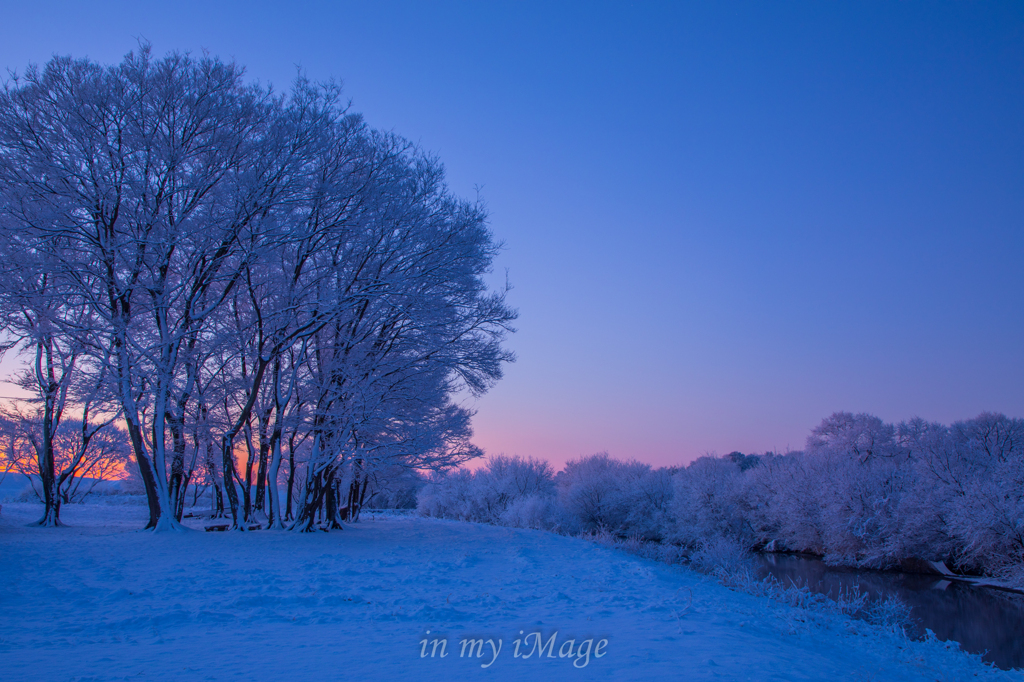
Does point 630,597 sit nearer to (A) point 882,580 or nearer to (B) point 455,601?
(B) point 455,601

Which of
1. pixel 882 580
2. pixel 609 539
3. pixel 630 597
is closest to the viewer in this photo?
pixel 630 597

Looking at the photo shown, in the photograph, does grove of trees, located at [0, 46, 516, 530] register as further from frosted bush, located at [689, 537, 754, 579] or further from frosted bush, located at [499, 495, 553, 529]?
frosted bush, located at [499, 495, 553, 529]

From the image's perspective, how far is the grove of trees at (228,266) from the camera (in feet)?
41.0

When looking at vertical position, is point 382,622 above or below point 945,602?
above

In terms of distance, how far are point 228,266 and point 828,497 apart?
3387 cm

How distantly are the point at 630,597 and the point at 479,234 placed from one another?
36.4 feet

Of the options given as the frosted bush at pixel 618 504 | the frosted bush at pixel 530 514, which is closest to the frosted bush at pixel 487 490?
the frosted bush at pixel 618 504

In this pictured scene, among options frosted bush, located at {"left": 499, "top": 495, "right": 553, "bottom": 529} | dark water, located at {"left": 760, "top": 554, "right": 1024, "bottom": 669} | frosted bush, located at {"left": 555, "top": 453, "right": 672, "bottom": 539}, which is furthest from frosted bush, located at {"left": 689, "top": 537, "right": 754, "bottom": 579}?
frosted bush, located at {"left": 555, "top": 453, "right": 672, "bottom": 539}

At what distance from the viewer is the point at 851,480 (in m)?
32.5

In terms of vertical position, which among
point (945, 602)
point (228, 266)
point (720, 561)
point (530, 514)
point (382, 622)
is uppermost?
Answer: point (228, 266)

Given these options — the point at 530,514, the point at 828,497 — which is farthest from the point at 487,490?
the point at 828,497

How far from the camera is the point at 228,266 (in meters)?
15.5

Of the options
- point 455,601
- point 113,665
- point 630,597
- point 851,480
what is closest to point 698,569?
point 630,597

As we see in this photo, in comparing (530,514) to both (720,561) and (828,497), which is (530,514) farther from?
(720,561)
